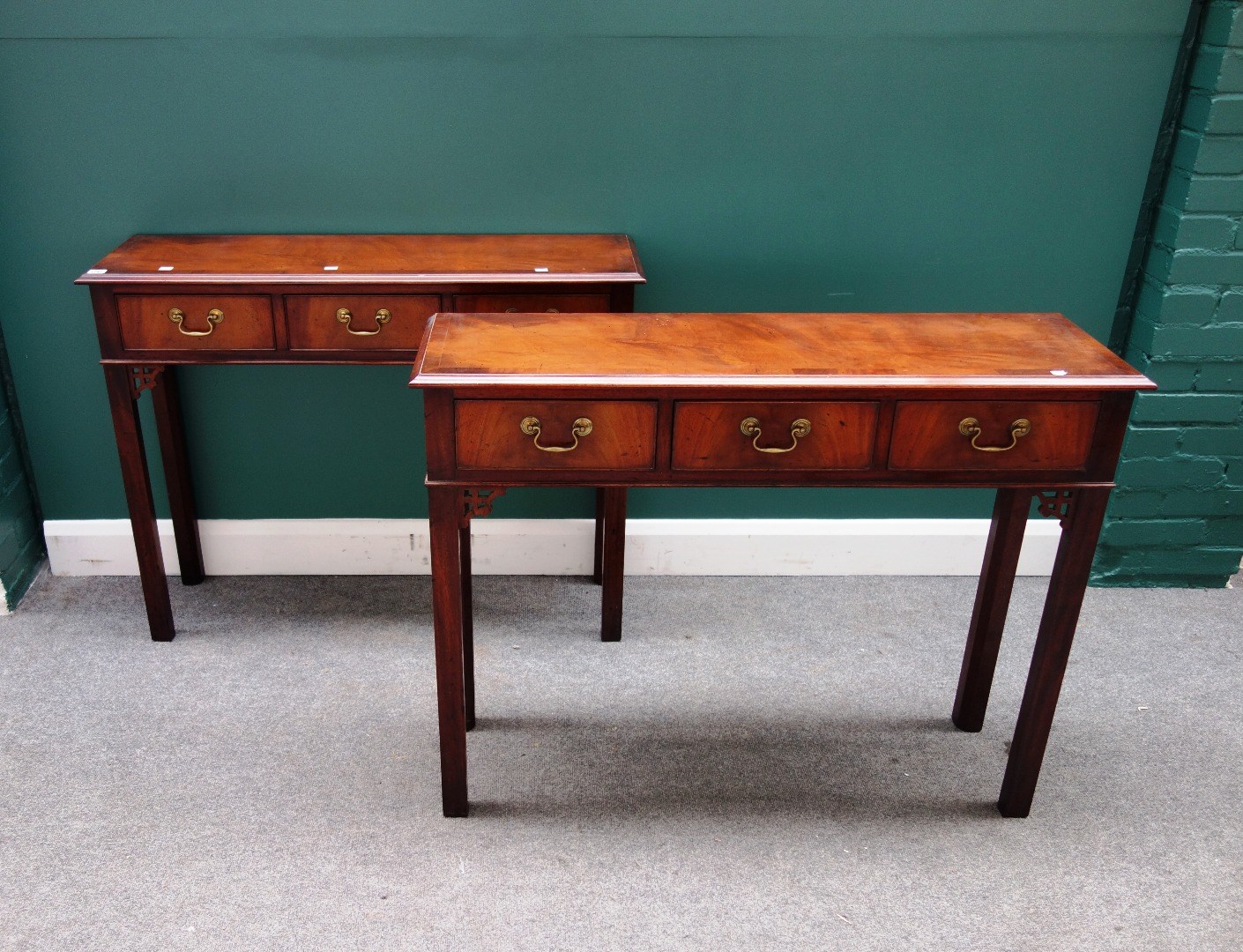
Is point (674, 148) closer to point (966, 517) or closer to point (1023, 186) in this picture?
point (1023, 186)

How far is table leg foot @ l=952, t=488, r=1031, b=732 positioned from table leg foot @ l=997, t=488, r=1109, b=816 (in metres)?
0.22

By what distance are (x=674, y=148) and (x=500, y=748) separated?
155 cm

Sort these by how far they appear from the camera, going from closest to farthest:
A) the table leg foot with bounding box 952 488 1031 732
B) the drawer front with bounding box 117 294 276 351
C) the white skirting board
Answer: the table leg foot with bounding box 952 488 1031 732, the drawer front with bounding box 117 294 276 351, the white skirting board

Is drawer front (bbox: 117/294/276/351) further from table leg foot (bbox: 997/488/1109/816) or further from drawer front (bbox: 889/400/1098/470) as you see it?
table leg foot (bbox: 997/488/1109/816)

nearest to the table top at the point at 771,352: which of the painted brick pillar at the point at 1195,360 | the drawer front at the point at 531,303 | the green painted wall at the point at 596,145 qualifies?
the drawer front at the point at 531,303

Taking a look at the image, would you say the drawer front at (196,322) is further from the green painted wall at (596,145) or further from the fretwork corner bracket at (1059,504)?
the fretwork corner bracket at (1059,504)

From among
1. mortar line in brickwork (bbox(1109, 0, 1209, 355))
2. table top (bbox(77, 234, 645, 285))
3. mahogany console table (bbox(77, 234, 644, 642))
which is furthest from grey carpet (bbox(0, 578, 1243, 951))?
table top (bbox(77, 234, 645, 285))

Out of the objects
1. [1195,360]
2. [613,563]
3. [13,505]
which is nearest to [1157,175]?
[1195,360]

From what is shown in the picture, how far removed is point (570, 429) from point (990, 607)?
117cm

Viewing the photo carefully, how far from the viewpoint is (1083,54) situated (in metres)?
2.76

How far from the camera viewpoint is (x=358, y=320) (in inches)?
101

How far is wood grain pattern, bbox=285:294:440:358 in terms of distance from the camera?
2.55 m

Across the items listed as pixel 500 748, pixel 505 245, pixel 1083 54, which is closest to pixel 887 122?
pixel 1083 54

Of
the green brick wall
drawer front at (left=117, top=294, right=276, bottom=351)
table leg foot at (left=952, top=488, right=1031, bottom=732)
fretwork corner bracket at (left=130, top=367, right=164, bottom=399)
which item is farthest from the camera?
the green brick wall
